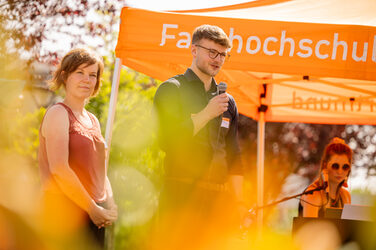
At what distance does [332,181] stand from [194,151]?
2.14 metres

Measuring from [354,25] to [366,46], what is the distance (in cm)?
17

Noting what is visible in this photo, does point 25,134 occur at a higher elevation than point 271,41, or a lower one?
lower

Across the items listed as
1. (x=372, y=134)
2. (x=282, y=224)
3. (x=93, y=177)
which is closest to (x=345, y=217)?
(x=93, y=177)

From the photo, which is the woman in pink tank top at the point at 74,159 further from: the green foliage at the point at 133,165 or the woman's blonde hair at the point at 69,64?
the green foliage at the point at 133,165

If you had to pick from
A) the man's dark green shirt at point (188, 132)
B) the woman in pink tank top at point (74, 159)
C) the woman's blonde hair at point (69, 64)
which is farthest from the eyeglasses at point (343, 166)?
the woman's blonde hair at point (69, 64)

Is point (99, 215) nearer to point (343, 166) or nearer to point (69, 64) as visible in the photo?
point (69, 64)

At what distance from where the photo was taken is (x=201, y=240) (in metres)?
3.16

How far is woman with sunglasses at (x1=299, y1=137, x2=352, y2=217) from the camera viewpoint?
4.57 m

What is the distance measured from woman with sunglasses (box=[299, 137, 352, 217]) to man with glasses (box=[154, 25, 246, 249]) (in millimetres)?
1586

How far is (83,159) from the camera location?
2803mm

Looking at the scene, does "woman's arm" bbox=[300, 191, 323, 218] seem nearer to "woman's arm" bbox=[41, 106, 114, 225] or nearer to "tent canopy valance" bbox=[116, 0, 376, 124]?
"tent canopy valance" bbox=[116, 0, 376, 124]

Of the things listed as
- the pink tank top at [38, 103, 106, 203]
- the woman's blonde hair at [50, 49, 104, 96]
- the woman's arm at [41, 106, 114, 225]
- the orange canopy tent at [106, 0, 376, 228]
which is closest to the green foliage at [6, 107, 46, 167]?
the orange canopy tent at [106, 0, 376, 228]

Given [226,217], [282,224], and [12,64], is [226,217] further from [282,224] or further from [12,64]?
[282,224]

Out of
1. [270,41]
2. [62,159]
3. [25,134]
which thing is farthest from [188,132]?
[25,134]
